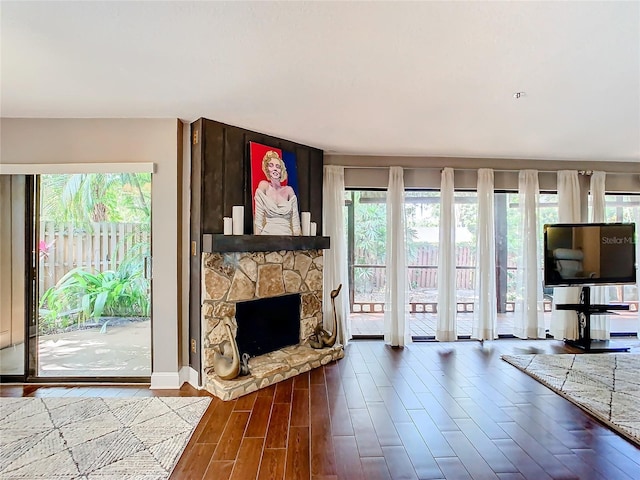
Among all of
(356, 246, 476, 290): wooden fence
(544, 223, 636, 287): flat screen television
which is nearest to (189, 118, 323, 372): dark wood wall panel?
(356, 246, 476, 290): wooden fence

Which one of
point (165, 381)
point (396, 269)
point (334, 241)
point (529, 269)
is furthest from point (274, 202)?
point (529, 269)

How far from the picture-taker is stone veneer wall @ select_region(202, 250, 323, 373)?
3.26 metres

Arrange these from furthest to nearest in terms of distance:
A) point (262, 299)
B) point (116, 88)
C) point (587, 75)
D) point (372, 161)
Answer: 1. point (372, 161)
2. point (262, 299)
3. point (116, 88)
4. point (587, 75)

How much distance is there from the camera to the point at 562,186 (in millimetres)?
4867

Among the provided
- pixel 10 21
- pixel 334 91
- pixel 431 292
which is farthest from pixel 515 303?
pixel 10 21

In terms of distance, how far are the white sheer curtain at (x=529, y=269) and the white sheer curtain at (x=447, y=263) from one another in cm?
98

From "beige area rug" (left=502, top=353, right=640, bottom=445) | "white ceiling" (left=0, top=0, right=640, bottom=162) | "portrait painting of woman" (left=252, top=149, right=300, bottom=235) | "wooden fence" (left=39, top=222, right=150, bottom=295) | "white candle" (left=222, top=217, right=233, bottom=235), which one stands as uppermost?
"white ceiling" (left=0, top=0, right=640, bottom=162)

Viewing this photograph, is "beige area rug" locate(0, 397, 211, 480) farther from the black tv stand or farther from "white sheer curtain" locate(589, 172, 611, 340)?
"white sheer curtain" locate(589, 172, 611, 340)

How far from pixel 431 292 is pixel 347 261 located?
1419 mm

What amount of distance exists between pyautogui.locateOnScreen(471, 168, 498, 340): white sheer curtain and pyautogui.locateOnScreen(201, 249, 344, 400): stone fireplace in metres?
2.10

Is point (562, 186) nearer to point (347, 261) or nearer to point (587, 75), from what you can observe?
point (587, 75)

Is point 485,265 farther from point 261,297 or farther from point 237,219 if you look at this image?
point 237,219

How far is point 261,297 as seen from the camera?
3.67 metres

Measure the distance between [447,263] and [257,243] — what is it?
2.68m
